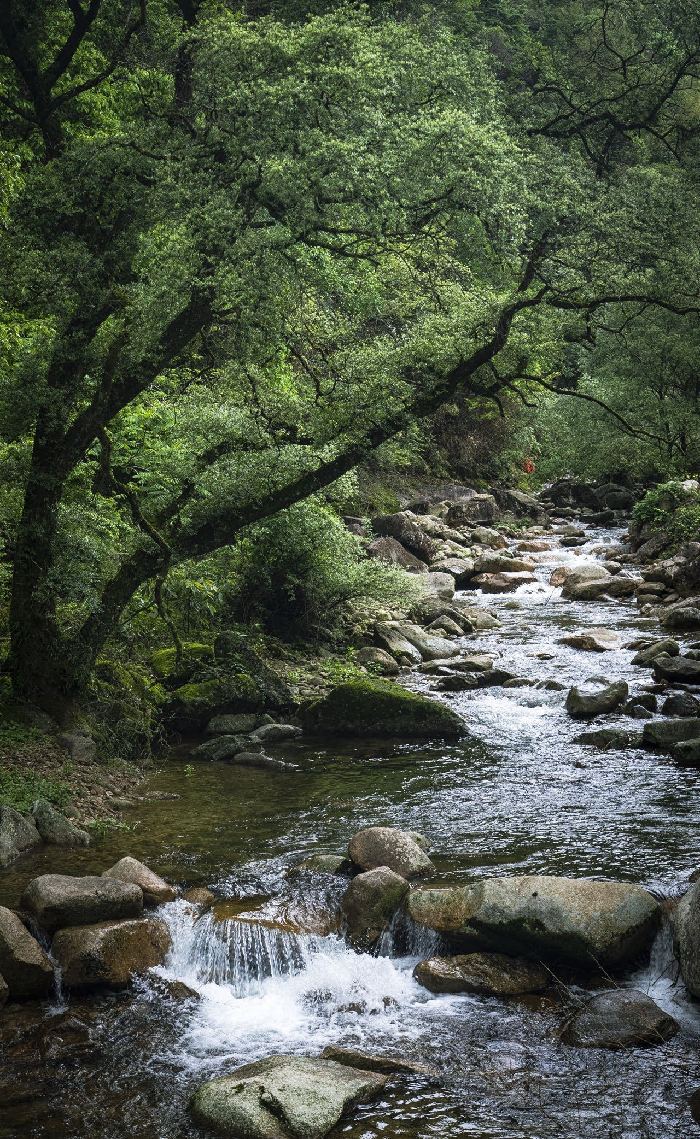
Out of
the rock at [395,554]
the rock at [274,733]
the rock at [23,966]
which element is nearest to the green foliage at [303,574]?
the rock at [274,733]

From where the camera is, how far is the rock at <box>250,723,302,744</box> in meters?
13.1

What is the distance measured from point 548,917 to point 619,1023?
966 millimetres

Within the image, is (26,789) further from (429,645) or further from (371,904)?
(429,645)

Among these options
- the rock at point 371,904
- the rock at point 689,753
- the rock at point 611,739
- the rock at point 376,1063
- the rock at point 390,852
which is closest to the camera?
the rock at point 376,1063

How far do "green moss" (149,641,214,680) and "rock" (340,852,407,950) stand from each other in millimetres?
6524

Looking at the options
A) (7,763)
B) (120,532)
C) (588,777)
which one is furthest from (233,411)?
(588,777)

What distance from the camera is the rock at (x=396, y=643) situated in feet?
57.4

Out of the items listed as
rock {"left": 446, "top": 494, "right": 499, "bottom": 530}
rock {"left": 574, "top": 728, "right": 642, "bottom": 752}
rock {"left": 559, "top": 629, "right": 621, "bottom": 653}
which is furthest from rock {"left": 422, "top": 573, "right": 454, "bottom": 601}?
rock {"left": 574, "top": 728, "right": 642, "bottom": 752}

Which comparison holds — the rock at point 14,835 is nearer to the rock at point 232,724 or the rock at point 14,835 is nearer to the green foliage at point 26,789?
the green foliage at point 26,789

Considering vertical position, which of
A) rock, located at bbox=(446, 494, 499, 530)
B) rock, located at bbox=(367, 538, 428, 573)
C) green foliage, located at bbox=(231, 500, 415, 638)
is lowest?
green foliage, located at bbox=(231, 500, 415, 638)

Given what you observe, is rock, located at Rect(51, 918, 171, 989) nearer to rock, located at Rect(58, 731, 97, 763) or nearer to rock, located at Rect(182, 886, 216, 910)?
rock, located at Rect(182, 886, 216, 910)

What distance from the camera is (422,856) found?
8445mm

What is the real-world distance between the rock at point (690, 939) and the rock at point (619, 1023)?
0.32m

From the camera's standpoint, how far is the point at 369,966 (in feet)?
24.0
